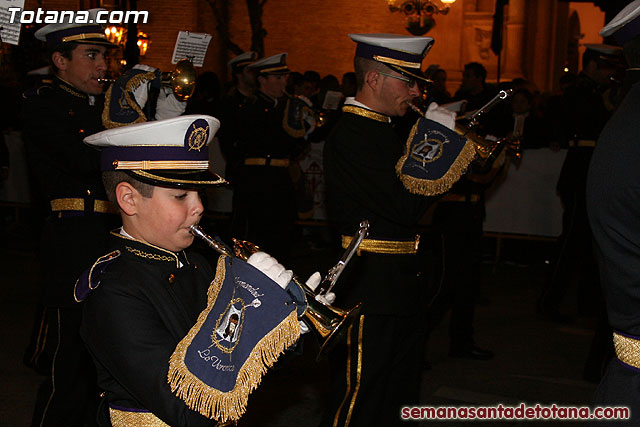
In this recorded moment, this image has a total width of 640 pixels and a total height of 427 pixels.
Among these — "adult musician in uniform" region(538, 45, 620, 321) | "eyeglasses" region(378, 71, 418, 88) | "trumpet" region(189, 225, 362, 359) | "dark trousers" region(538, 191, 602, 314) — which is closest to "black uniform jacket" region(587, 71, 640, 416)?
"trumpet" region(189, 225, 362, 359)

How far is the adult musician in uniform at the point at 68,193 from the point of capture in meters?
3.94

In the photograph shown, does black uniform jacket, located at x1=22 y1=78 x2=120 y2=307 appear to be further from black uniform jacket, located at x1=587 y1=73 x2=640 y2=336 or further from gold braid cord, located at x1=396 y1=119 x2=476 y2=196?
black uniform jacket, located at x1=587 y1=73 x2=640 y2=336

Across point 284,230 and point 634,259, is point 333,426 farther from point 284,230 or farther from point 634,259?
point 284,230

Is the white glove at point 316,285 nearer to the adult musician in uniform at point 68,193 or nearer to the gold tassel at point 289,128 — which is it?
the adult musician in uniform at point 68,193

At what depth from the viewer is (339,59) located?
20.7 m

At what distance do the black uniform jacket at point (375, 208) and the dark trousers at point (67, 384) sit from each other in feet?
4.37

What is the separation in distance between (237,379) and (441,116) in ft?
6.63

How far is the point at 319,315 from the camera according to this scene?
94.9 inches

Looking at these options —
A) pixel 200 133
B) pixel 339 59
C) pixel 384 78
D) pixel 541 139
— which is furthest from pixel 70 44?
pixel 339 59

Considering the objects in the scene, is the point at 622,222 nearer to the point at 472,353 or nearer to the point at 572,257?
the point at 472,353

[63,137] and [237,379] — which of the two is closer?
[237,379]

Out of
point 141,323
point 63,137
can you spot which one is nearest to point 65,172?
point 63,137

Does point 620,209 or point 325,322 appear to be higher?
point 620,209

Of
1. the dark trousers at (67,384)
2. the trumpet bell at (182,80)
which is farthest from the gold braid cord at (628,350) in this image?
the trumpet bell at (182,80)
